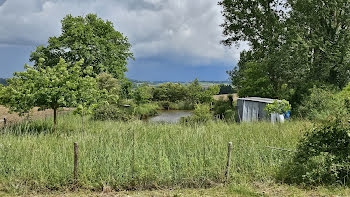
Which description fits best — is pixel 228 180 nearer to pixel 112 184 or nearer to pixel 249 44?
pixel 112 184

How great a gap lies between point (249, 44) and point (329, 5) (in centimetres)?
715

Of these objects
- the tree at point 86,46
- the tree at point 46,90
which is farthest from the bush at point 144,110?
the tree at point 46,90

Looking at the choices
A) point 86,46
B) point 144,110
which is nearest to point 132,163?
point 144,110

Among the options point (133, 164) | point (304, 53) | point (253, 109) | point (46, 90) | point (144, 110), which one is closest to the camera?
point (133, 164)

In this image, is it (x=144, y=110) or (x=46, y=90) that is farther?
(x=144, y=110)

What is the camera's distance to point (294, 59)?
1647 centimetres

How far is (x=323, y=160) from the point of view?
4844 millimetres

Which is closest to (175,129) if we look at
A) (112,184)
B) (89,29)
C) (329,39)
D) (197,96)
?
(112,184)

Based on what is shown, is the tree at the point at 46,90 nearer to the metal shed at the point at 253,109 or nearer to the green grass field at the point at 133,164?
the green grass field at the point at 133,164

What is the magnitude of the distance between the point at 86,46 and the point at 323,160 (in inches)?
899

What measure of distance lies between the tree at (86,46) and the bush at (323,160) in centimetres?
2057

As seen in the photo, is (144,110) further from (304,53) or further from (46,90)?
(46,90)

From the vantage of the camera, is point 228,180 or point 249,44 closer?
point 228,180

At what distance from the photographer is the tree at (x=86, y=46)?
23.7 meters
